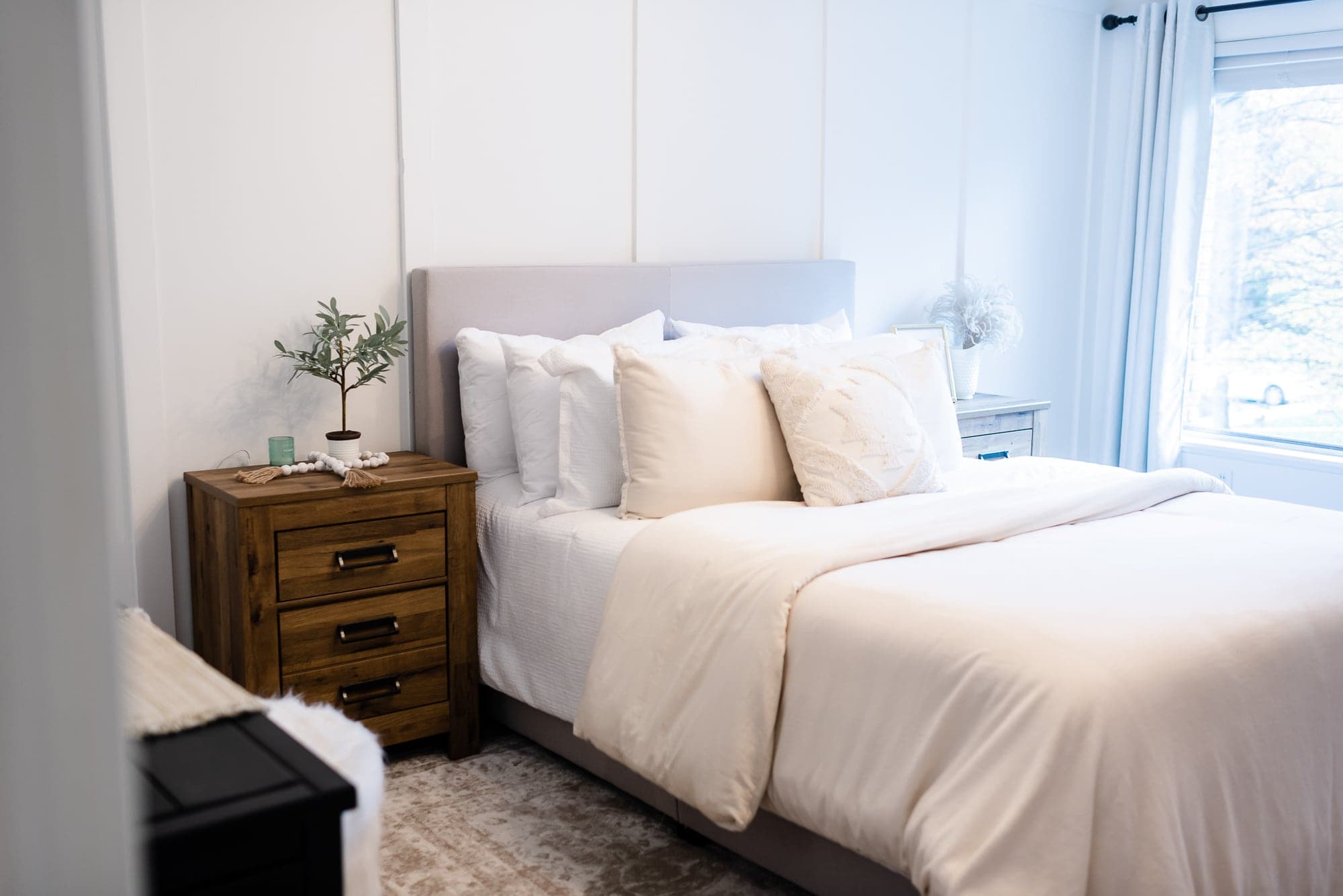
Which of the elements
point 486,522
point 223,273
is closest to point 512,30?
point 223,273

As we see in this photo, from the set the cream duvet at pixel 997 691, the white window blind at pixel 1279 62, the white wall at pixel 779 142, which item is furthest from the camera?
the white window blind at pixel 1279 62

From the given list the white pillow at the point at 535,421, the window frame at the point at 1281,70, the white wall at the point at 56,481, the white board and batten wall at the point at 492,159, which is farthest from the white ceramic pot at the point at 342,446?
the window frame at the point at 1281,70

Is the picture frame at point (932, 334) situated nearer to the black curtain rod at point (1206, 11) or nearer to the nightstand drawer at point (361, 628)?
the black curtain rod at point (1206, 11)

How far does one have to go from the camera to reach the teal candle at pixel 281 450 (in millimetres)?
2875

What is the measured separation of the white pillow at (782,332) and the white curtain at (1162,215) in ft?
5.87

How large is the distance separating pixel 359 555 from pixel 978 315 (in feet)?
8.59

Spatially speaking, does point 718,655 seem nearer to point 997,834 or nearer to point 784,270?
point 997,834

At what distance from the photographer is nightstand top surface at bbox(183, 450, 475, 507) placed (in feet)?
8.50

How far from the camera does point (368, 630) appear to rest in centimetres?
276

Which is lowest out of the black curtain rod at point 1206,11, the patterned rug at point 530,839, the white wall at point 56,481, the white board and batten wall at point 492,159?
the patterned rug at point 530,839

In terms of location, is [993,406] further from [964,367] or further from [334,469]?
[334,469]

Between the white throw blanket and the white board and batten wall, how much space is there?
1.13 meters

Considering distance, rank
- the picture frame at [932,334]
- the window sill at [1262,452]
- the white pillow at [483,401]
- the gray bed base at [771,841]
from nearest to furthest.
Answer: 1. the gray bed base at [771,841]
2. the white pillow at [483,401]
3. the picture frame at [932,334]
4. the window sill at [1262,452]

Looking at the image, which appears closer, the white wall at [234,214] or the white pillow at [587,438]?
the white wall at [234,214]
